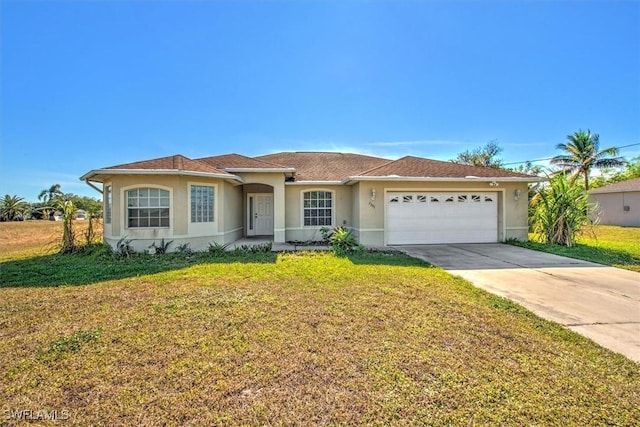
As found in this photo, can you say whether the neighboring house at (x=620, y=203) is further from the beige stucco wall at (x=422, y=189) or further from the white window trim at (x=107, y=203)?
the white window trim at (x=107, y=203)

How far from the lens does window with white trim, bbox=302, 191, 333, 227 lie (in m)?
13.3

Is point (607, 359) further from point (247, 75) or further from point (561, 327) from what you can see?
point (247, 75)

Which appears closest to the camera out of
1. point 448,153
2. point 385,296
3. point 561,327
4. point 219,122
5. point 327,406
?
point 327,406

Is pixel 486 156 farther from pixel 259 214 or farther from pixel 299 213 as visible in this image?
pixel 259 214

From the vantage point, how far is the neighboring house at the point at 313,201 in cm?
1017

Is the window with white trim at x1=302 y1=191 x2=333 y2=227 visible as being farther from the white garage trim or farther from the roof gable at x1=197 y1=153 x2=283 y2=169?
the white garage trim

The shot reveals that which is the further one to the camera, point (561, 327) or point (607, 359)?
point (561, 327)

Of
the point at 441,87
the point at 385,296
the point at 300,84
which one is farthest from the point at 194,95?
the point at 385,296

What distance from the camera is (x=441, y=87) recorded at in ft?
46.2

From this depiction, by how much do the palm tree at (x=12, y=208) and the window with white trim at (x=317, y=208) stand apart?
106 feet

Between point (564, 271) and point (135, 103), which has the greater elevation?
point (135, 103)

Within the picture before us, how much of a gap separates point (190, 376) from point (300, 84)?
13416mm

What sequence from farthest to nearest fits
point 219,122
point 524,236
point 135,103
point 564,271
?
1. point 219,122
2. point 135,103
3. point 524,236
4. point 564,271

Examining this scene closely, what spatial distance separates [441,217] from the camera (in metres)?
12.3
